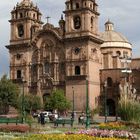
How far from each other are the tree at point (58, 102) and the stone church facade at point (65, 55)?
2817 millimetres

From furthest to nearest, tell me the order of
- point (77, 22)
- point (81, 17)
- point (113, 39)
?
point (113, 39)
point (77, 22)
point (81, 17)

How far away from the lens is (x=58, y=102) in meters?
67.8

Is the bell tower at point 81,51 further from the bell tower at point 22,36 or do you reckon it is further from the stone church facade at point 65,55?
the bell tower at point 22,36

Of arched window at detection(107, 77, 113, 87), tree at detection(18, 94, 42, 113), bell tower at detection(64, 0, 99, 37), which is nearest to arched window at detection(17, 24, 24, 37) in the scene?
bell tower at detection(64, 0, 99, 37)

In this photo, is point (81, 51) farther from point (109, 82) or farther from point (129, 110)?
point (129, 110)

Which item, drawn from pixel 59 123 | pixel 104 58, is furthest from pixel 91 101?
pixel 59 123

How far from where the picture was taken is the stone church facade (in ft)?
235

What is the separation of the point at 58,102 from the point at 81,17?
15.2 metres

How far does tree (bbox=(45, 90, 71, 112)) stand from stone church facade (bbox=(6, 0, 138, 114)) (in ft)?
9.24

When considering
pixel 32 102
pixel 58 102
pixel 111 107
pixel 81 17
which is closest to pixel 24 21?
pixel 81 17

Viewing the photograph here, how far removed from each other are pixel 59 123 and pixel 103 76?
3108cm

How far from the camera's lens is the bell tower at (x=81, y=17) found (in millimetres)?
72375

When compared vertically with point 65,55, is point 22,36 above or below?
above

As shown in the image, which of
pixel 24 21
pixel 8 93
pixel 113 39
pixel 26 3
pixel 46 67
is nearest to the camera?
pixel 8 93
